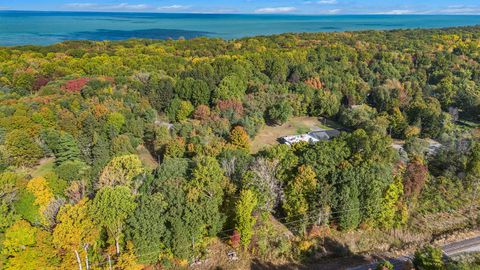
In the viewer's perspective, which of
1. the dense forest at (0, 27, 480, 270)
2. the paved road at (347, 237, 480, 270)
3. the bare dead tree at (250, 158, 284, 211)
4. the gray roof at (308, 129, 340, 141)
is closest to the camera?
the dense forest at (0, 27, 480, 270)

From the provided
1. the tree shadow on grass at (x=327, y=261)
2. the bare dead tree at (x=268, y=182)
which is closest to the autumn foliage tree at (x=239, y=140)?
the bare dead tree at (x=268, y=182)

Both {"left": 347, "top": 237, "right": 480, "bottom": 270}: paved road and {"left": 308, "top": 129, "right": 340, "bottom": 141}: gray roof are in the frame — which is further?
{"left": 308, "top": 129, "right": 340, "bottom": 141}: gray roof

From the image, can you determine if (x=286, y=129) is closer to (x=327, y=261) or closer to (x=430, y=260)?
(x=327, y=261)

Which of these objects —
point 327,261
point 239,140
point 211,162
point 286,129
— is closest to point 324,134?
point 286,129

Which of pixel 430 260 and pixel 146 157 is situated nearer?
pixel 430 260

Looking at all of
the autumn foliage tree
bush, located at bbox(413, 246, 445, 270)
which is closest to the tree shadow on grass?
bush, located at bbox(413, 246, 445, 270)

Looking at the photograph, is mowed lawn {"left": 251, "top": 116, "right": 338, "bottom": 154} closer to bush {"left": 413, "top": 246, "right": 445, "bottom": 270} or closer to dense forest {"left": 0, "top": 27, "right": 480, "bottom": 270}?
dense forest {"left": 0, "top": 27, "right": 480, "bottom": 270}

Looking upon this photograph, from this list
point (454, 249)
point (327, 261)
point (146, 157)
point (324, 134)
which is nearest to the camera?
point (327, 261)

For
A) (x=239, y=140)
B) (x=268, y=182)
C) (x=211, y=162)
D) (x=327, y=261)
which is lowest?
(x=327, y=261)
